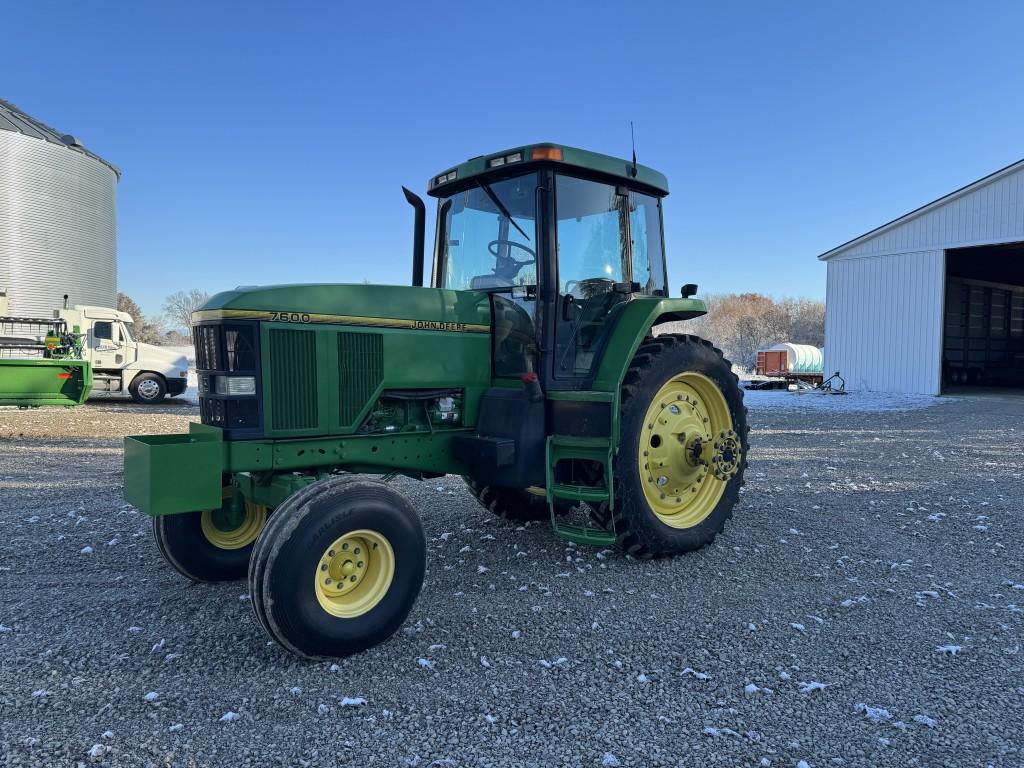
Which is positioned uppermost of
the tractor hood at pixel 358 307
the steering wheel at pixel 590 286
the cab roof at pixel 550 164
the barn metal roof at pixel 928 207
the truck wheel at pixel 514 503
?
the barn metal roof at pixel 928 207

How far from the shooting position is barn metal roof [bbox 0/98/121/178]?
86.8ft

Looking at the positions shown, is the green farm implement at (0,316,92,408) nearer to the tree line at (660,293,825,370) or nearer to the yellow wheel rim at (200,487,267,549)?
the yellow wheel rim at (200,487,267,549)

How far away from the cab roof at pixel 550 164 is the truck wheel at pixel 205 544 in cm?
236

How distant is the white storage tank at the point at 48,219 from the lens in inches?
1010

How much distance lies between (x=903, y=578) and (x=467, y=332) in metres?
2.93

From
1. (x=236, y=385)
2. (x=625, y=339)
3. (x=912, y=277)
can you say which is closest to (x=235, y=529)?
(x=236, y=385)

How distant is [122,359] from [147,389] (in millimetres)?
881

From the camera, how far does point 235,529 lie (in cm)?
414

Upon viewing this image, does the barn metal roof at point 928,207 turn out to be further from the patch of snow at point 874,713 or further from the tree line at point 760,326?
the tree line at point 760,326

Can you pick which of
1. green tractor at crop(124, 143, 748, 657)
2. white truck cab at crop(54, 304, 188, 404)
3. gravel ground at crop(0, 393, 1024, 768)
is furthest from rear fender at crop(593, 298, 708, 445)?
white truck cab at crop(54, 304, 188, 404)

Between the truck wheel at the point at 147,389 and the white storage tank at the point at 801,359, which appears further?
the white storage tank at the point at 801,359

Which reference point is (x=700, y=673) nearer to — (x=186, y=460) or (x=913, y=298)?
(x=186, y=460)

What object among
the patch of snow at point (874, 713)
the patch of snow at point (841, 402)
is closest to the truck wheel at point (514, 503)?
the patch of snow at point (874, 713)

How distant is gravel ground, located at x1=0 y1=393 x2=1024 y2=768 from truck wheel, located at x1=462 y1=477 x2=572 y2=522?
5.3 inches
